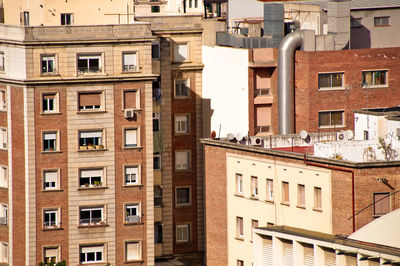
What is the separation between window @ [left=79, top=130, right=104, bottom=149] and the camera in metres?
91.4

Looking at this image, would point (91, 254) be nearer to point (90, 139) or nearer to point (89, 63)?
point (90, 139)

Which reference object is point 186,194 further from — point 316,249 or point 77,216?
point 316,249

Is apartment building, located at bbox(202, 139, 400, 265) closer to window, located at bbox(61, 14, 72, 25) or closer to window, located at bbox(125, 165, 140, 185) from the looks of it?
window, located at bbox(125, 165, 140, 185)

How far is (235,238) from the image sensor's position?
80.1 m

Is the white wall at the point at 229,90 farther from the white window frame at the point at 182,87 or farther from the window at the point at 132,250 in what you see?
the window at the point at 132,250

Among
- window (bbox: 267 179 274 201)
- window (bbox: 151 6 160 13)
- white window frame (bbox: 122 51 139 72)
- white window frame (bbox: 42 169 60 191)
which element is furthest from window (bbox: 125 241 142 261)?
window (bbox: 151 6 160 13)

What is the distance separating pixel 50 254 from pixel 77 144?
7502 mm

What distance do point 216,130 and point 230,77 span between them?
3860 mm

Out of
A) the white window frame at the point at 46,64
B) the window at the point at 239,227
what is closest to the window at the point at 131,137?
the white window frame at the point at 46,64

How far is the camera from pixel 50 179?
91.1 meters

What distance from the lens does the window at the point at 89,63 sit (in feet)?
299

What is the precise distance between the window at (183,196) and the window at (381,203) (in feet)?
97.9

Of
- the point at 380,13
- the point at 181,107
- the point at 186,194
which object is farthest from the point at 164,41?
the point at 380,13

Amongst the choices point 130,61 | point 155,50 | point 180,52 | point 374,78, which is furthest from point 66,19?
point 374,78
